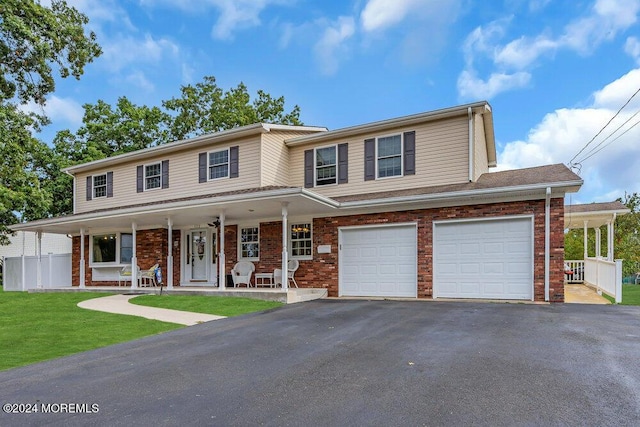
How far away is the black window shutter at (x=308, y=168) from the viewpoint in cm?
1416

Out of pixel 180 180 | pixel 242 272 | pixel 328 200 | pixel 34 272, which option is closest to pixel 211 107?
pixel 180 180

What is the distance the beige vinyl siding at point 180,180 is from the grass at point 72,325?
168 inches

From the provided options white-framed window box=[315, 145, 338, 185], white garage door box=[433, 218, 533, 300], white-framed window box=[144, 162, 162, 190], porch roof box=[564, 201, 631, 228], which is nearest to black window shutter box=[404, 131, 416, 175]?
white garage door box=[433, 218, 533, 300]

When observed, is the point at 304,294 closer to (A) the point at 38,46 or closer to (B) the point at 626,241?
(A) the point at 38,46

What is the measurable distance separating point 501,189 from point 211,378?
836cm

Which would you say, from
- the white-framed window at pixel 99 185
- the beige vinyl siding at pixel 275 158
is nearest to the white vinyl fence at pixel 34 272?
the white-framed window at pixel 99 185

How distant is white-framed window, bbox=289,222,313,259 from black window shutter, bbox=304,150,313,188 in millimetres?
1573

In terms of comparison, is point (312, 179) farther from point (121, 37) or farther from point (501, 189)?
point (121, 37)

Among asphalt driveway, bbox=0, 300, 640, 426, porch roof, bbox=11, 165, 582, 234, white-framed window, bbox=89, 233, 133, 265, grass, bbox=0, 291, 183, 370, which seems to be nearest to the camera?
asphalt driveway, bbox=0, 300, 640, 426

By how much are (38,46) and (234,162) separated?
6.52m

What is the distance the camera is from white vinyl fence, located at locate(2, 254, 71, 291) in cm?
1833

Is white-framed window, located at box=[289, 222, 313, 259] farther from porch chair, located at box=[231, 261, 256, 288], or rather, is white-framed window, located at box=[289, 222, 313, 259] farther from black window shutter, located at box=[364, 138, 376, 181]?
black window shutter, located at box=[364, 138, 376, 181]

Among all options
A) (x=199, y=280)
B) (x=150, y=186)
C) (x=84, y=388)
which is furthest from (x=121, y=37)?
(x=84, y=388)

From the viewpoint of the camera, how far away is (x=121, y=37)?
20.5 meters
